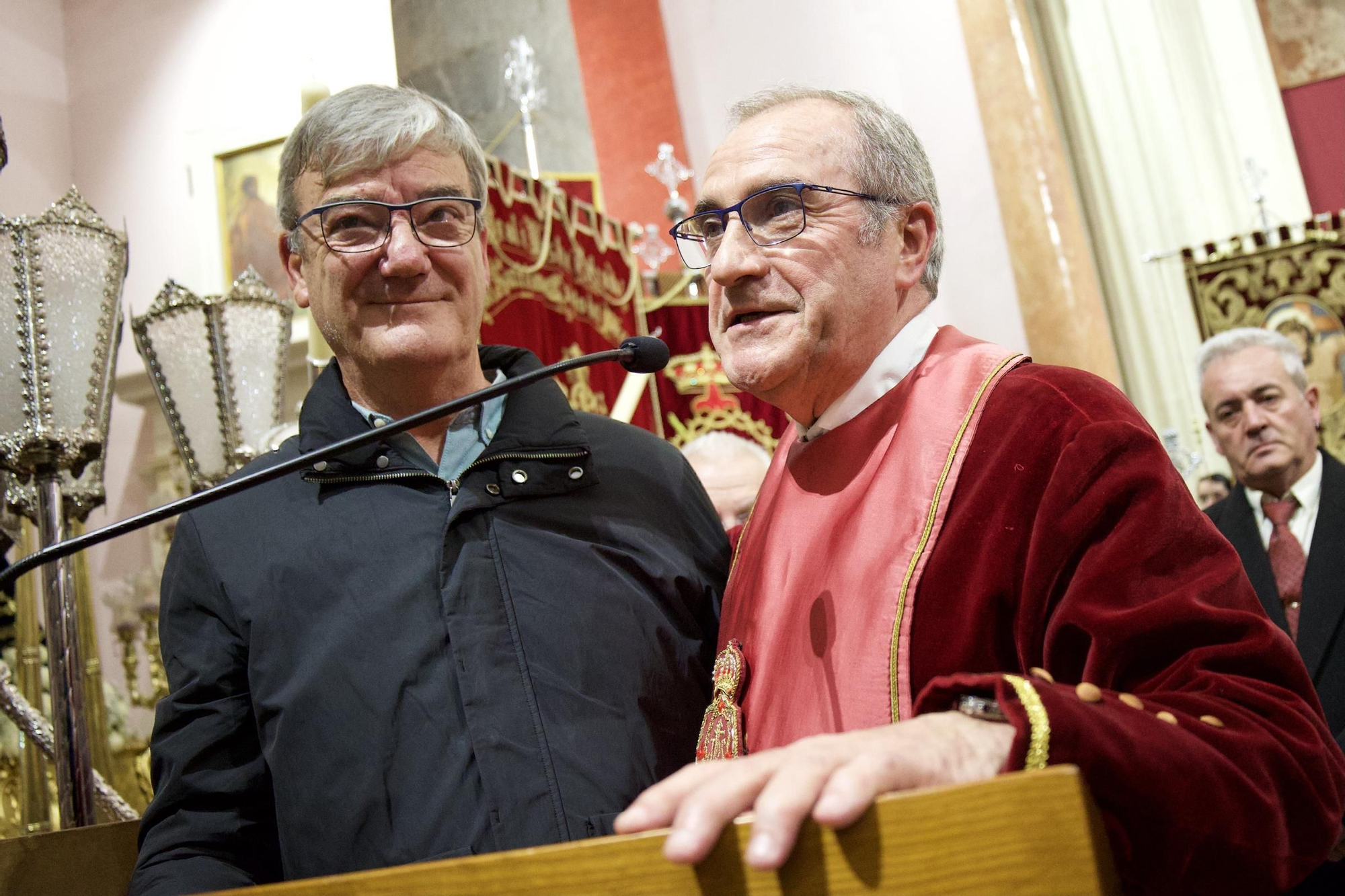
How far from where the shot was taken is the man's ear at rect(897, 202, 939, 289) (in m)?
1.78

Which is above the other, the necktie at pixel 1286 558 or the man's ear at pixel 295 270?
the man's ear at pixel 295 270

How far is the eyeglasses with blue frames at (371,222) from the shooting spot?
1.84 m

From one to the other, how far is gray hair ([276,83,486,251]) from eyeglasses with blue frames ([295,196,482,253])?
0.19ft

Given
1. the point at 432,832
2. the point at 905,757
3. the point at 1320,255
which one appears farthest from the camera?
the point at 1320,255

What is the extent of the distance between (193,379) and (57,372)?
2.23 feet

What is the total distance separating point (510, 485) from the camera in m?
1.78

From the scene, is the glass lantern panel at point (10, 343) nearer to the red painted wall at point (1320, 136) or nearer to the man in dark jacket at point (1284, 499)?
the man in dark jacket at point (1284, 499)

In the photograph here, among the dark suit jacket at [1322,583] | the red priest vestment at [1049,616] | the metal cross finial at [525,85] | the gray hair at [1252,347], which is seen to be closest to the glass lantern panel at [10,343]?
the red priest vestment at [1049,616]

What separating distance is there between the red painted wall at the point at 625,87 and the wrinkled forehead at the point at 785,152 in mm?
6496

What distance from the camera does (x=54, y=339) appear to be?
2.25 m

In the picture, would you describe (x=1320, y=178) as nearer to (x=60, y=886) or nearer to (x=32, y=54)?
(x=32, y=54)

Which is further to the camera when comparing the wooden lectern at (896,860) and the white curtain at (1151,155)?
the white curtain at (1151,155)

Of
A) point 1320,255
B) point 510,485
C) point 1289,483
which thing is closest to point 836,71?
point 1320,255

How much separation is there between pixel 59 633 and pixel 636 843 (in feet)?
5.55
